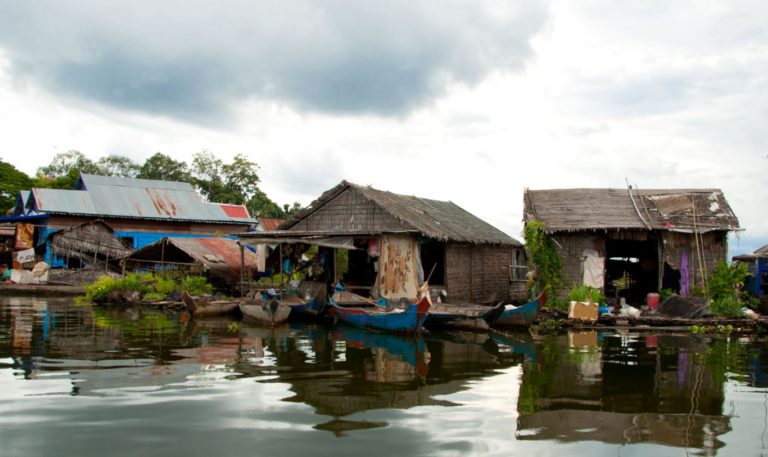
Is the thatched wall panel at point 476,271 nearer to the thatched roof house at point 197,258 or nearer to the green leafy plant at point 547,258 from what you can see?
the green leafy plant at point 547,258

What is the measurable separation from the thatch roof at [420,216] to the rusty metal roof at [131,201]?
15153 millimetres

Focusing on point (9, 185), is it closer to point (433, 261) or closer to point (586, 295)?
point (433, 261)

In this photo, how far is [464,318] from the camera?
46.8 ft

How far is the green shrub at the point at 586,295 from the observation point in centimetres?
1540

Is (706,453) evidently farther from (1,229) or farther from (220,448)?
(1,229)

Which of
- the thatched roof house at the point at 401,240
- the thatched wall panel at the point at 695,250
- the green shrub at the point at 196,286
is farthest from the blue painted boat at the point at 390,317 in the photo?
the green shrub at the point at 196,286

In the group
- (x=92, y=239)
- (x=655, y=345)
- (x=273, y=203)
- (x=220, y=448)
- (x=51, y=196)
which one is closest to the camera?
(x=220, y=448)

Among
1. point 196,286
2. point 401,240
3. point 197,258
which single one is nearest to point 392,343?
point 401,240

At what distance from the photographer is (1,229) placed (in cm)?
3297

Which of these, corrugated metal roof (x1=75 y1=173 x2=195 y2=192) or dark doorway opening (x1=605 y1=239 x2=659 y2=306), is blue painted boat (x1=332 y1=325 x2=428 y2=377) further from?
corrugated metal roof (x1=75 y1=173 x2=195 y2=192)

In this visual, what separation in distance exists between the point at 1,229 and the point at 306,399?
31.4m

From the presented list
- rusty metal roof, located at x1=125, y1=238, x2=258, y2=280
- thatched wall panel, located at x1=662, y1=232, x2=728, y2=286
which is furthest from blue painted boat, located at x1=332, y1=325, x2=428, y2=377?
rusty metal roof, located at x1=125, y1=238, x2=258, y2=280

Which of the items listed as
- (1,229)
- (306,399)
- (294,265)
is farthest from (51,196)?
(306,399)

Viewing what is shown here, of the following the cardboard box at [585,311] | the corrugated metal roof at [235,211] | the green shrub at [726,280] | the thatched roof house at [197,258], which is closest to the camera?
the cardboard box at [585,311]
